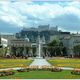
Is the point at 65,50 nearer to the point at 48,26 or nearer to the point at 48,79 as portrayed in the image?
the point at 48,26

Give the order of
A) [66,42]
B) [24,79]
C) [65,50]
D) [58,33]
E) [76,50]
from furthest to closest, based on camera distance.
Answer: [58,33], [66,42], [65,50], [76,50], [24,79]

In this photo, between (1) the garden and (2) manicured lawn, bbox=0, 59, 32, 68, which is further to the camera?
(2) manicured lawn, bbox=0, 59, 32, 68

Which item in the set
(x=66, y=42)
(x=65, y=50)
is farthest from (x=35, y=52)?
(x=66, y=42)

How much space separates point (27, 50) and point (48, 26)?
3106 inches

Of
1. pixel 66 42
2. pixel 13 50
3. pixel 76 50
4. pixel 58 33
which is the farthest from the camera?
pixel 58 33

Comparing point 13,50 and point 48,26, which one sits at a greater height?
point 48,26

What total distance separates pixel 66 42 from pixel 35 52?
3433 cm

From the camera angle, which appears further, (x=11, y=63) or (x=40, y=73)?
(x=11, y=63)

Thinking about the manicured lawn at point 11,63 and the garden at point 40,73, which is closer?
the garden at point 40,73

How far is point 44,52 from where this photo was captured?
112m

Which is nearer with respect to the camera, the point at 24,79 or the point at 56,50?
the point at 24,79

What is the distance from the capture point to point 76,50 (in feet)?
328

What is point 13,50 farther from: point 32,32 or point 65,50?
point 32,32

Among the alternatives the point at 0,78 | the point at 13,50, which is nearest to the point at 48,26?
the point at 13,50
